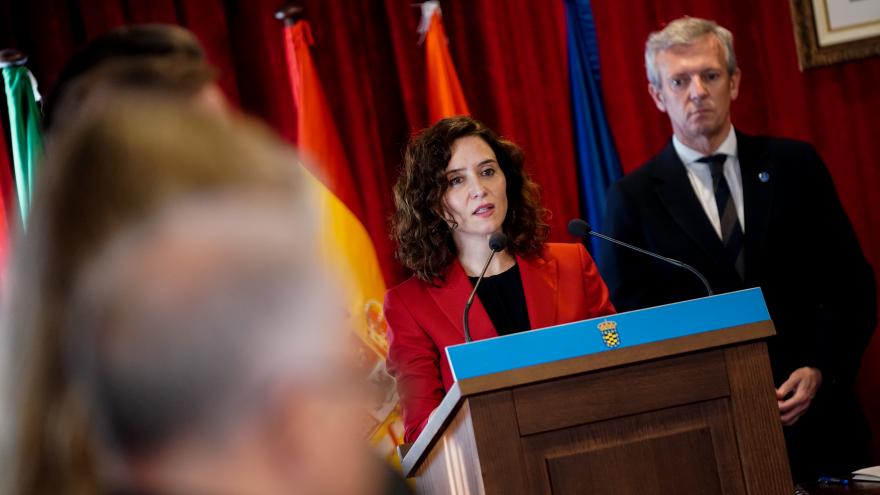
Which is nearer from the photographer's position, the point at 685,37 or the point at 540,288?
the point at 540,288

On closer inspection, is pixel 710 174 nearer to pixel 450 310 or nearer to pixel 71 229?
pixel 450 310

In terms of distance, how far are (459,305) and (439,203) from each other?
40 cm

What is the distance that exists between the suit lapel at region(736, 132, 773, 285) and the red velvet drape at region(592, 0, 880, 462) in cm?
95

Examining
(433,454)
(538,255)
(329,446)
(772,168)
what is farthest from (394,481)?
(772,168)

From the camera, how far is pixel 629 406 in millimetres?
2422

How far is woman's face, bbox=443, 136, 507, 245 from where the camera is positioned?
3.50 meters

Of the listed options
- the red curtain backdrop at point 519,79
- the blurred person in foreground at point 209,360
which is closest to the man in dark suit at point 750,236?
the red curtain backdrop at point 519,79

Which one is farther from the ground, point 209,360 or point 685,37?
point 685,37

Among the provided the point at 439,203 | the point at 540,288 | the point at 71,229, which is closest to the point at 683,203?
the point at 540,288

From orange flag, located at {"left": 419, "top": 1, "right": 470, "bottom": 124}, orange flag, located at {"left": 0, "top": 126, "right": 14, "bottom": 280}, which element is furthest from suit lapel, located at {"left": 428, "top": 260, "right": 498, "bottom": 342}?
orange flag, located at {"left": 0, "top": 126, "right": 14, "bottom": 280}

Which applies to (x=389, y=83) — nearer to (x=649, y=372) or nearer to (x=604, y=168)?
(x=604, y=168)

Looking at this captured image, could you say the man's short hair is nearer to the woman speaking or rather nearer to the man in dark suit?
the man in dark suit

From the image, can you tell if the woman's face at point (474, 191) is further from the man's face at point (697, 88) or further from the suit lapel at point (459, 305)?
the man's face at point (697, 88)

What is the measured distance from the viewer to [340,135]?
476 cm
